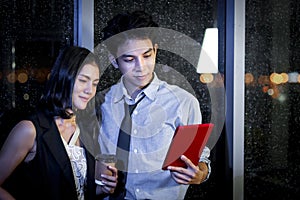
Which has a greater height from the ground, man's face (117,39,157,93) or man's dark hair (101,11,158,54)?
man's dark hair (101,11,158,54)

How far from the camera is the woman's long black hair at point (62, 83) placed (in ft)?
3.71

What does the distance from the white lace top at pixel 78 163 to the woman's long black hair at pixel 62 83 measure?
106mm

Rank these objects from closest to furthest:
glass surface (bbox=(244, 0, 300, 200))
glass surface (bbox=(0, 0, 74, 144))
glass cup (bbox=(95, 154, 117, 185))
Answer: glass cup (bbox=(95, 154, 117, 185)), glass surface (bbox=(0, 0, 74, 144)), glass surface (bbox=(244, 0, 300, 200))

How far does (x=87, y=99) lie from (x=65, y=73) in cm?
13

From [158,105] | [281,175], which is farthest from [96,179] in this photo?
[281,175]

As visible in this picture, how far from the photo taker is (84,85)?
1.19 m

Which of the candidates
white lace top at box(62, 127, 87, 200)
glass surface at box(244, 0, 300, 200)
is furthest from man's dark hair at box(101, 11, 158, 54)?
glass surface at box(244, 0, 300, 200)

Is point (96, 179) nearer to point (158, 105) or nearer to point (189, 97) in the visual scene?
point (158, 105)

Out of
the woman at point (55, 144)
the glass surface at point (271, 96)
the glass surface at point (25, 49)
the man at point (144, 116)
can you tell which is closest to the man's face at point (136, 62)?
the man at point (144, 116)

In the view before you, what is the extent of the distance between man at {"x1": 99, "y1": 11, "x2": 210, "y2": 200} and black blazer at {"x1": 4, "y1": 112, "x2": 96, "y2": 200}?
0.24m

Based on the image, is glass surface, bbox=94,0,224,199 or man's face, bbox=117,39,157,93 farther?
glass surface, bbox=94,0,224,199

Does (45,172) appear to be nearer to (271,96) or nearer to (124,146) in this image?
(124,146)

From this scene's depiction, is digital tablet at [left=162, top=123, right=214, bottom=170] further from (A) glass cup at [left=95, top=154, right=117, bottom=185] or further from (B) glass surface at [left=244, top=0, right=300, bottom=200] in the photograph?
(B) glass surface at [left=244, top=0, right=300, bottom=200]

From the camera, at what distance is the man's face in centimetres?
130
